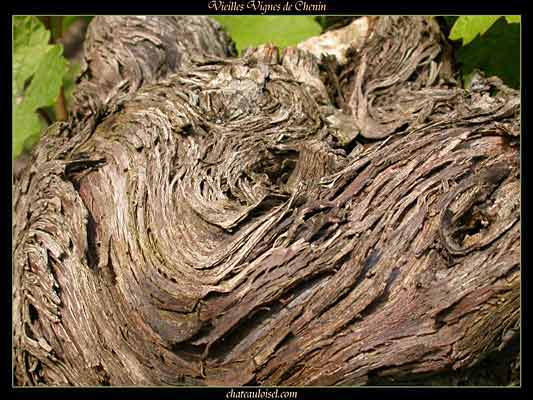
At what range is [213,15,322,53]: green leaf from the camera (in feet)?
→ 10.8

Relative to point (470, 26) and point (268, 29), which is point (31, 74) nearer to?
point (268, 29)

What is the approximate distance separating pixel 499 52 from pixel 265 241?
1422 millimetres

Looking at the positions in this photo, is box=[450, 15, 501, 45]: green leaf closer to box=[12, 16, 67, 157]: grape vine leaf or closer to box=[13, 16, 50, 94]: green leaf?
box=[12, 16, 67, 157]: grape vine leaf

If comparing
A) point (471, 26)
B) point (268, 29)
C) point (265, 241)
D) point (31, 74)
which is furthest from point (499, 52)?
point (31, 74)

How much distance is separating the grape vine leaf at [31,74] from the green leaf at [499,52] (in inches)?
68.4

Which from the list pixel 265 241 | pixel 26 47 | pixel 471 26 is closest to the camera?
pixel 265 241

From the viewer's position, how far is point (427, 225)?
7.14 ft

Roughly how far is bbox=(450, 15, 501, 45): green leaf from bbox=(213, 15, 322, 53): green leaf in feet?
2.28

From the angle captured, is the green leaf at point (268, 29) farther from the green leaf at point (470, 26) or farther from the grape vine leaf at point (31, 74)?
the grape vine leaf at point (31, 74)

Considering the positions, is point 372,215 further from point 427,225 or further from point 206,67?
point 206,67

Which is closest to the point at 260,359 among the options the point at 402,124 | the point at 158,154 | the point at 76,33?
the point at 158,154


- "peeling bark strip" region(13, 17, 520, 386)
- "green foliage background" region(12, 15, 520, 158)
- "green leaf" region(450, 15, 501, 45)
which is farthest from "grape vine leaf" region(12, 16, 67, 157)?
"green leaf" region(450, 15, 501, 45)

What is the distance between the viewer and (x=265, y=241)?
2.21 meters

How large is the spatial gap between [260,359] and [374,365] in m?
0.34
